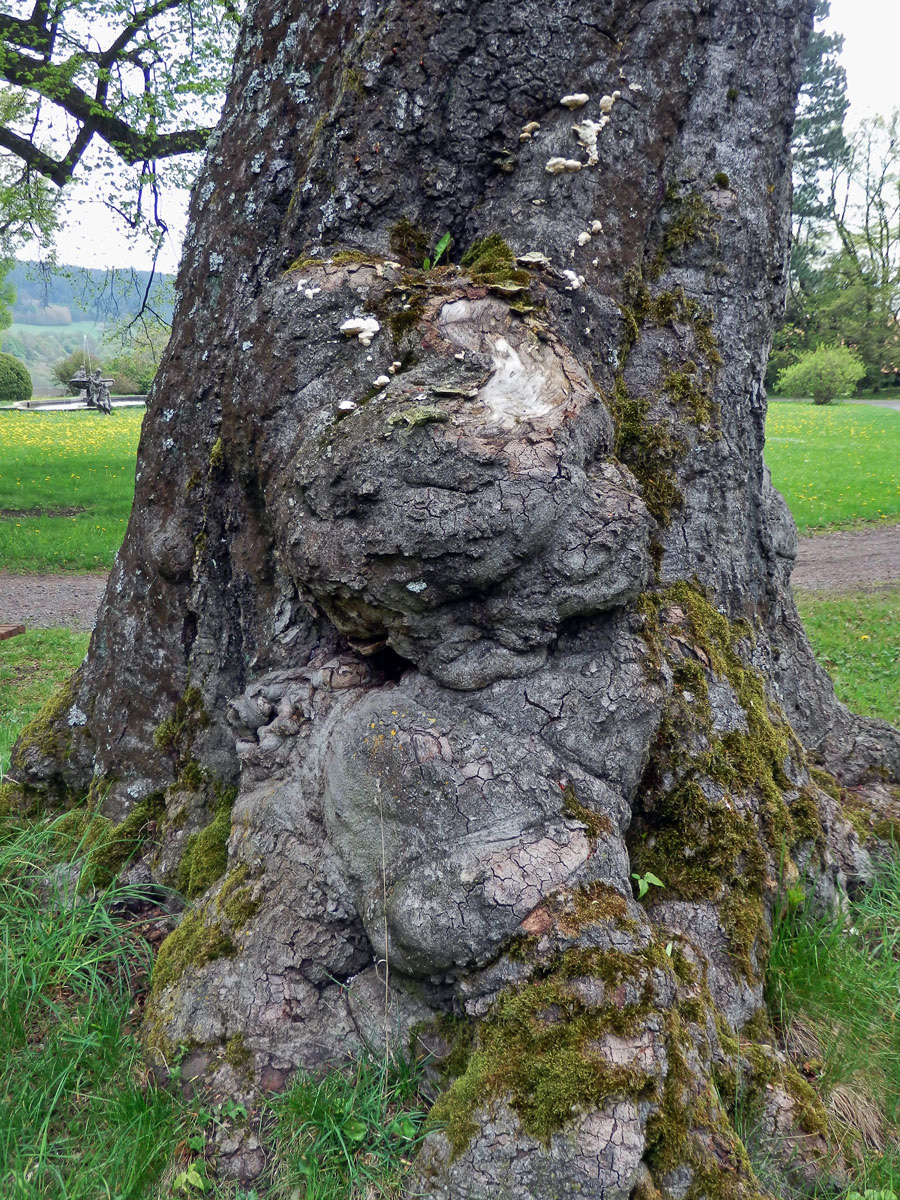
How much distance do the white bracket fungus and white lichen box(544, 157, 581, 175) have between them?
0.93 metres

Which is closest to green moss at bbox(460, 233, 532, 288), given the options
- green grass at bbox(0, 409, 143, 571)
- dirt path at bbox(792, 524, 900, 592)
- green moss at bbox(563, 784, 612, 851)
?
green moss at bbox(563, 784, 612, 851)

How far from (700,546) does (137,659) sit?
93.8 inches

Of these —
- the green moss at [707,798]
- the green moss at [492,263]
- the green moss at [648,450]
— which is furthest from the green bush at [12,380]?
the green moss at [707,798]

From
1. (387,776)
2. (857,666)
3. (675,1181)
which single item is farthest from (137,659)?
(857,666)

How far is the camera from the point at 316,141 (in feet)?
9.70

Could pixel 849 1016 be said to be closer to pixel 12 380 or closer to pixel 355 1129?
pixel 355 1129

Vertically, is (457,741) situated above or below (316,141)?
below

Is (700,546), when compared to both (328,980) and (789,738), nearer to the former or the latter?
(789,738)

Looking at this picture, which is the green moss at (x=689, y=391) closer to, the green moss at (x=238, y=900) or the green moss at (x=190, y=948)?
the green moss at (x=238, y=900)

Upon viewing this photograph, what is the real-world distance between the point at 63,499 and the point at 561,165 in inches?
616

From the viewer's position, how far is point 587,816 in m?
2.45

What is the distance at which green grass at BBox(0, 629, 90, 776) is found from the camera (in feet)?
22.3

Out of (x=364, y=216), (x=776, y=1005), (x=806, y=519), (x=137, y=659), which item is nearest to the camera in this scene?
(x=776, y=1005)

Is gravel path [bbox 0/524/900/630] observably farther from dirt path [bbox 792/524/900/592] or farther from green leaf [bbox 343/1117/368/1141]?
green leaf [bbox 343/1117/368/1141]
